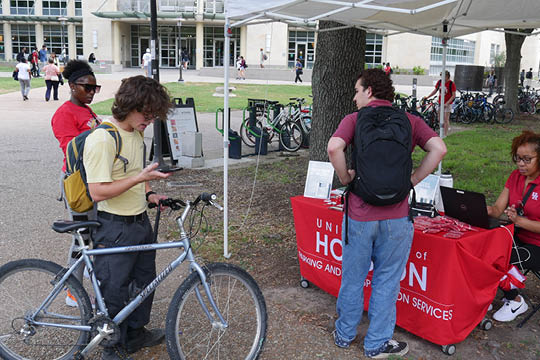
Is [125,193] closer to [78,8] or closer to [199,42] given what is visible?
[199,42]

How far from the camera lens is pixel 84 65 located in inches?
150

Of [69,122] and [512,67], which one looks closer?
[69,122]

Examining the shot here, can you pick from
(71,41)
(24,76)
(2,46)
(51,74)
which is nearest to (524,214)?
(51,74)

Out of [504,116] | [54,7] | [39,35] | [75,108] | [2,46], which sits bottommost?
[504,116]

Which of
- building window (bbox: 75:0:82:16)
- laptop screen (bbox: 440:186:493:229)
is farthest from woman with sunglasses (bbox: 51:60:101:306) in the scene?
building window (bbox: 75:0:82:16)

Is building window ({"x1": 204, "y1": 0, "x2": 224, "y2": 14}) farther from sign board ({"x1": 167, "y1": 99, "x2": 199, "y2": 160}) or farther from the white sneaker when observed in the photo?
the white sneaker

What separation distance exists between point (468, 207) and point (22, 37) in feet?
193

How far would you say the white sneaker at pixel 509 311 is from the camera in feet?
12.8

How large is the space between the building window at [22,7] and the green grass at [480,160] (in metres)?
51.2

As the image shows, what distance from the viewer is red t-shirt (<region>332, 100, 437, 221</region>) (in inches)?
125

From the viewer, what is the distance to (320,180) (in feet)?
14.4

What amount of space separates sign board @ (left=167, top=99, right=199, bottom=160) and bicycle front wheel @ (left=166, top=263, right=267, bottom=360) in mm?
6127

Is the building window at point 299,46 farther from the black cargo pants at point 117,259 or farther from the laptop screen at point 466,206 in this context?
the black cargo pants at point 117,259

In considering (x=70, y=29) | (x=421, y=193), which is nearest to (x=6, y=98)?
(x=421, y=193)
